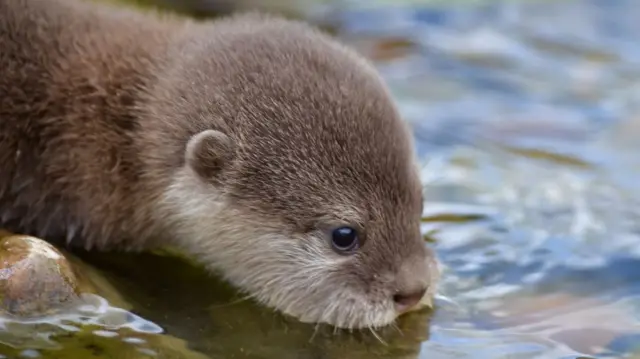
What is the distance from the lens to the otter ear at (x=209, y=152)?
4.48 meters

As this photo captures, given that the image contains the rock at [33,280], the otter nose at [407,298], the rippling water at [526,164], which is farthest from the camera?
the rippling water at [526,164]

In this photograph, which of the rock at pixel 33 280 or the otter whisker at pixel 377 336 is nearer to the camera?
the rock at pixel 33 280

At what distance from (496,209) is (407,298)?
53.5 inches

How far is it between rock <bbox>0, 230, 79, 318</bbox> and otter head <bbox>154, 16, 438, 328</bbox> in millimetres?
627

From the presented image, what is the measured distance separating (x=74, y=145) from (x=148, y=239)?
52 cm

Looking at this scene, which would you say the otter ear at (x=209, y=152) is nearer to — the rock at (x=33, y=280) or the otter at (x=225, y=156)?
the otter at (x=225, y=156)

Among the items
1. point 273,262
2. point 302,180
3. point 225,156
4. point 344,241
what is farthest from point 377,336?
point 225,156

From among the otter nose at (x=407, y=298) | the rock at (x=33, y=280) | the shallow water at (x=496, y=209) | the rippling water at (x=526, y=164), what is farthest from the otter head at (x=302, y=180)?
the rock at (x=33, y=280)

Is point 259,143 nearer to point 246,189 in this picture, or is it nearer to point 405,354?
point 246,189

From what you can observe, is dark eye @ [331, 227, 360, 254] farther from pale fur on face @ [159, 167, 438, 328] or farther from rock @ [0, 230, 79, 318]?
rock @ [0, 230, 79, 318]

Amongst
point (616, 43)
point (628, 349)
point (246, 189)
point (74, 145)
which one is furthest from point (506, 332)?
point (616, 43)

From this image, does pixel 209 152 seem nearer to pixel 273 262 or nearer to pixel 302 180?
pixel 302 180

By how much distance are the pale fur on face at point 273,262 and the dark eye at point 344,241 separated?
3 centimetres

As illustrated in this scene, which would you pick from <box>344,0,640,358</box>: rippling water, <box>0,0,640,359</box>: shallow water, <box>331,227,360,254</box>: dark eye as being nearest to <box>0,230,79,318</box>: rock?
<box>0,0,640,359</box>: shallow water
